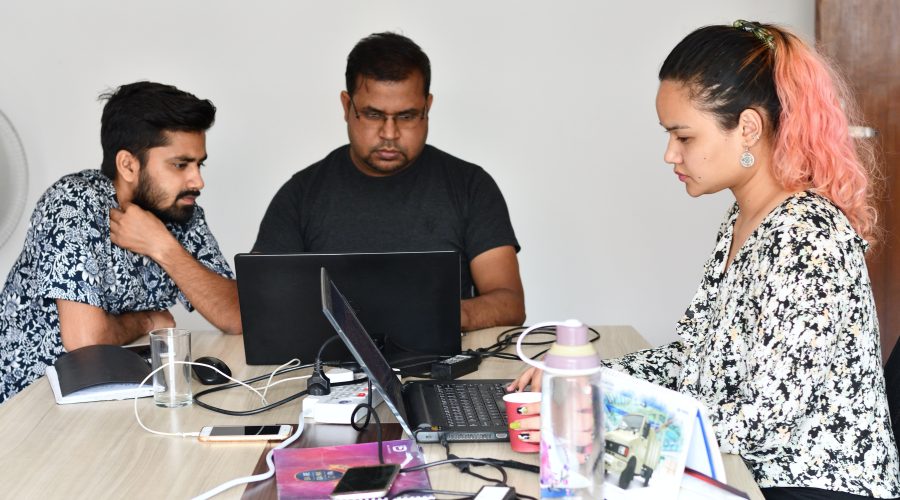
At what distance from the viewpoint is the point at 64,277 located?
215cm

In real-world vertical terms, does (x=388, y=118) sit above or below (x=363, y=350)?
above

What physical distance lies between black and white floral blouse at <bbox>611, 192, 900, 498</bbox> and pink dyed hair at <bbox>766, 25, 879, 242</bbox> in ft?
0.13

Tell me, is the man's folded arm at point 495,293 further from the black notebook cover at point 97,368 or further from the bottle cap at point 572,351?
the bottle cap at point 572,351

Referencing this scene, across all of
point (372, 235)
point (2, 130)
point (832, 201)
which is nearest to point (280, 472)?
point (832, 201)

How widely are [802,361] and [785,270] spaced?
0.46 feet

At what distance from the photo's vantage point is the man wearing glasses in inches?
107

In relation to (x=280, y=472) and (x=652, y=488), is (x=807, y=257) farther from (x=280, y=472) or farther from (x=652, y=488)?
(x=280, y=472)

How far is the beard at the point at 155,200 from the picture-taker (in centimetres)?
245

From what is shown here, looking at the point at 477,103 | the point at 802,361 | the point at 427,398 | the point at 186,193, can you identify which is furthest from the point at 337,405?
the point at 477,103

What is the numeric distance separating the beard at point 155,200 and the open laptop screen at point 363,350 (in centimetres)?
107

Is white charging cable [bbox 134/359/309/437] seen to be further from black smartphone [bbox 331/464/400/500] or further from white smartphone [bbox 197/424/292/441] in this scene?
black smartphone [bbox 331/464/400/500]

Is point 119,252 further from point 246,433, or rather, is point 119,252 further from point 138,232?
point 246,433

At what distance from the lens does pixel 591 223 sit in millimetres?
3615

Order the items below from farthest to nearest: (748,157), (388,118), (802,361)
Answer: (388,118), (748,157), (802,361)
